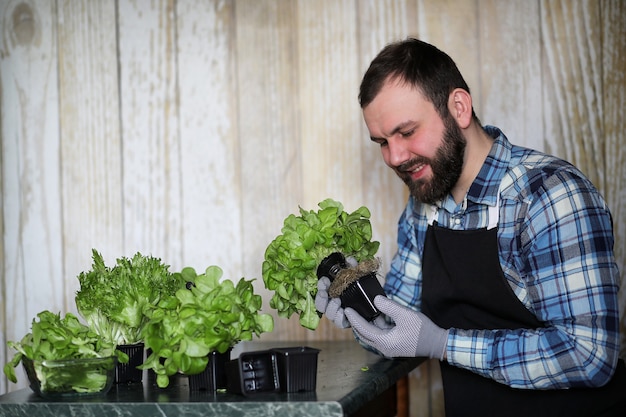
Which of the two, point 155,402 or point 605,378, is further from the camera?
point 605,378

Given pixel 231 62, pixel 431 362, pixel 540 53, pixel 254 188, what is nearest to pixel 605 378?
pixel 431 362

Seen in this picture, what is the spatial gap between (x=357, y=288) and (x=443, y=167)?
0.39 m

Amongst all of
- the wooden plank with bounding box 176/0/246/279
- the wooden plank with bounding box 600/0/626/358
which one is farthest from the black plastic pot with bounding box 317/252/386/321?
the wooden plank with bounding box 600/0/626/358

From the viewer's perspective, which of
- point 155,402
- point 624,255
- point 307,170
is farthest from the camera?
point 307,170

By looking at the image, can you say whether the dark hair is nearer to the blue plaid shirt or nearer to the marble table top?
the blue plaid shirt

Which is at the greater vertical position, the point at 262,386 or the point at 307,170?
the point at 307,170

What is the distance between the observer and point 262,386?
1479mm

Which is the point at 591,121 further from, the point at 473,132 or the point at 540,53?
the point at 473,132

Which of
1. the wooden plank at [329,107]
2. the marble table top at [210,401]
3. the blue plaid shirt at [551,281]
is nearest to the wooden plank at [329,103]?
the wooden plank at [329,107]

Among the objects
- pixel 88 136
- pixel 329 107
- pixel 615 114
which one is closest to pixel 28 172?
A: pixel 88 136

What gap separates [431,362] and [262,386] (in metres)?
1.33

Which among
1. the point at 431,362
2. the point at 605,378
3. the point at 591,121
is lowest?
the point at 431,362

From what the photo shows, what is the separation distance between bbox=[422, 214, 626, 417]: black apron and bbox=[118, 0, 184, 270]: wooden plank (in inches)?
43.2

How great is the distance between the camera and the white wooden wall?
8.63 feet
